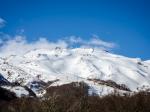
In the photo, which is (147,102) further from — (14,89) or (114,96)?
(14,89)

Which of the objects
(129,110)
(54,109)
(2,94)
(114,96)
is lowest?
(54,109)

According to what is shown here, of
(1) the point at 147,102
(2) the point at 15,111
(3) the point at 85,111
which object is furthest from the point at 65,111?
(1) the point at 147,102

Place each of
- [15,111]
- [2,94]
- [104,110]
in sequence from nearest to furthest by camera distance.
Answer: [15,111] → [104,110] → [2,94]

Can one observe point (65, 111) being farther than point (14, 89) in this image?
No

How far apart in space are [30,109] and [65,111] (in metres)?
8.97

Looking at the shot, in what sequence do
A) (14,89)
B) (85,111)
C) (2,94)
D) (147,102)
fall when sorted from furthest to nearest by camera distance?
(14,89) < (2,94) < (147,102) < (85,111)

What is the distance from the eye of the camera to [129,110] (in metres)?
35.8

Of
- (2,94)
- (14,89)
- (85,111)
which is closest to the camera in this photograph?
(85,111)

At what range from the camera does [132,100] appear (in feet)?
127

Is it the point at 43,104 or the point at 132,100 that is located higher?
the point at 132,100

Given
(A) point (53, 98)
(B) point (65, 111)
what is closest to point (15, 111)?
(B) point (65, 111)

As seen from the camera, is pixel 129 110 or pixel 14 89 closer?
pixel 129 110

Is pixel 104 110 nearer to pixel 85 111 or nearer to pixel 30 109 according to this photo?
pixel 30 109

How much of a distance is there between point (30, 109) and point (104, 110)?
31.9 feet
